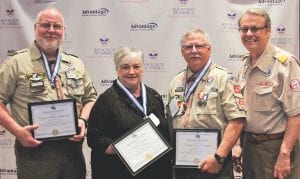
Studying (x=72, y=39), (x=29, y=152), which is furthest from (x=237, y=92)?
(x=72, y=39)

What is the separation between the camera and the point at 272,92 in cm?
274

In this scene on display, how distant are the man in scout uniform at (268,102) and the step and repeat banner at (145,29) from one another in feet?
4.18

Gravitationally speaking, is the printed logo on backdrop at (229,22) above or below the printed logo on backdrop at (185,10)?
below

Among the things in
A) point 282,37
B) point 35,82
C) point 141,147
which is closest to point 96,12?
point 35,82

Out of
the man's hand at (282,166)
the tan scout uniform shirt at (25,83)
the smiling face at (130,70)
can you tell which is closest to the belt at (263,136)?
the man's hand at (282,166)

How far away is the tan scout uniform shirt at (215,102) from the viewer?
8.55 feet

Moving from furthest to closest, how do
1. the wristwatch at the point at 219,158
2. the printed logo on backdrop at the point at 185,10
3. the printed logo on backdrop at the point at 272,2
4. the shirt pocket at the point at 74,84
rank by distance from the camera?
the printed logo on backdrop at the point at 185,10
the printed logo on backdrop at the point at 272,2
the shirt pocket at the point at 74,84
the wristwatch at the point at 219,158

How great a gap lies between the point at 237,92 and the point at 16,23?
2.65 metres

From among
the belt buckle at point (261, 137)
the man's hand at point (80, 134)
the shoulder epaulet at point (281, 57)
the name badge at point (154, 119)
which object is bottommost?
the belt buckle at point (261, 137)

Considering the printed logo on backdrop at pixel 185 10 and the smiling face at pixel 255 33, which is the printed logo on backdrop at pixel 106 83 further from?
the smiling face at pixel 255 33

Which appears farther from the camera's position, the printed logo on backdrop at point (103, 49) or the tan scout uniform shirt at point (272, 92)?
the printed logo on backdrop at point (103, 49)

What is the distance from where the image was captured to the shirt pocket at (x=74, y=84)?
2.89 meters

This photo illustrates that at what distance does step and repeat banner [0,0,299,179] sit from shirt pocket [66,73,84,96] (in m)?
1.32

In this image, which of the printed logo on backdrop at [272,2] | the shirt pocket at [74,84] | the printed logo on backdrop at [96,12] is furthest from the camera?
the printed logo on backdrop at [96,12]
